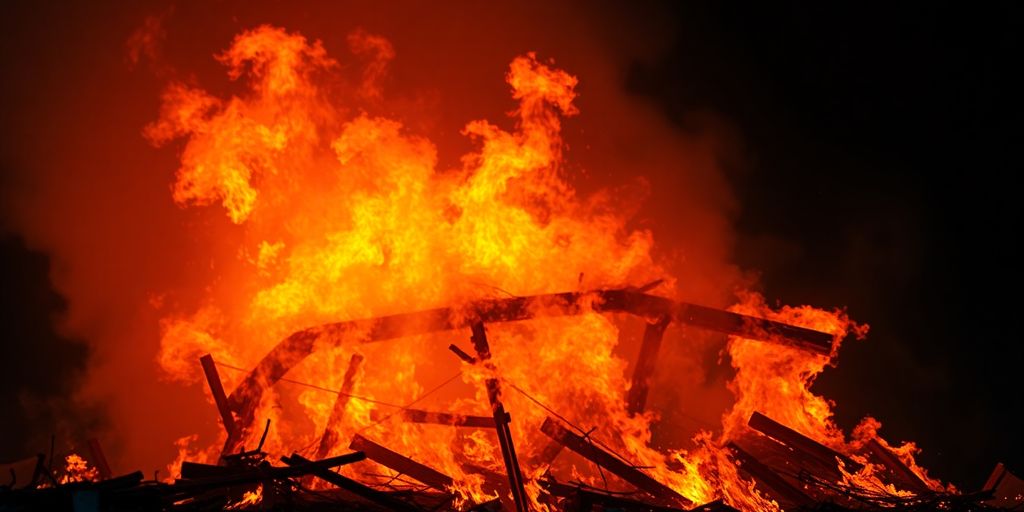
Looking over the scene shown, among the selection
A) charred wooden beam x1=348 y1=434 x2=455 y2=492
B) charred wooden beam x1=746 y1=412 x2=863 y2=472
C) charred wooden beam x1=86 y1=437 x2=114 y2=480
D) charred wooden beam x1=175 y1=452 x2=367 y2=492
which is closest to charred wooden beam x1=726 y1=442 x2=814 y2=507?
charred wooden beam x1=746 y1=412 x2=863 y2=472

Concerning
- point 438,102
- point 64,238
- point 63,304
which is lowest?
point 63,304

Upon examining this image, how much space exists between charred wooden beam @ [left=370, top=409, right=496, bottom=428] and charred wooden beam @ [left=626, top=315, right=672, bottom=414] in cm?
234

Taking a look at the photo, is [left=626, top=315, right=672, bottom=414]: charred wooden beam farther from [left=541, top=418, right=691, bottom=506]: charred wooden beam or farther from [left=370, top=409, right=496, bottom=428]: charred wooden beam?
[left=370, top=409, right=496, bottom=428]: charred wooden beam

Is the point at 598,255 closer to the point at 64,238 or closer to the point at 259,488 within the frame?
the point at 259,488

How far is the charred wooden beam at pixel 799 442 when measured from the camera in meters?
10.0

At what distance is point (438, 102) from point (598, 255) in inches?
258

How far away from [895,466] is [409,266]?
9234mm

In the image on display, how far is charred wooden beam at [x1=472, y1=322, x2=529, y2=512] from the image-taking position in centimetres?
808

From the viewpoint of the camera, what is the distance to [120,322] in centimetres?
1574

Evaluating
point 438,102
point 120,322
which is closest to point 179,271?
point 120,322

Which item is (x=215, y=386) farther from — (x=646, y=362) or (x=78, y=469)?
(x=646, y=362)

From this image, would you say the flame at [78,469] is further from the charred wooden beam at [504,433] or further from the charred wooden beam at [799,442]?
the charred wooden beam at [799,442]

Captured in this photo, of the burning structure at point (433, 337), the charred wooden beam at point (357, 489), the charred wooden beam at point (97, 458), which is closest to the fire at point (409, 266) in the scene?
the burning structure at point (433, 337)

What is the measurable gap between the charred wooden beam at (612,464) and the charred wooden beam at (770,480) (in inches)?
56.4
